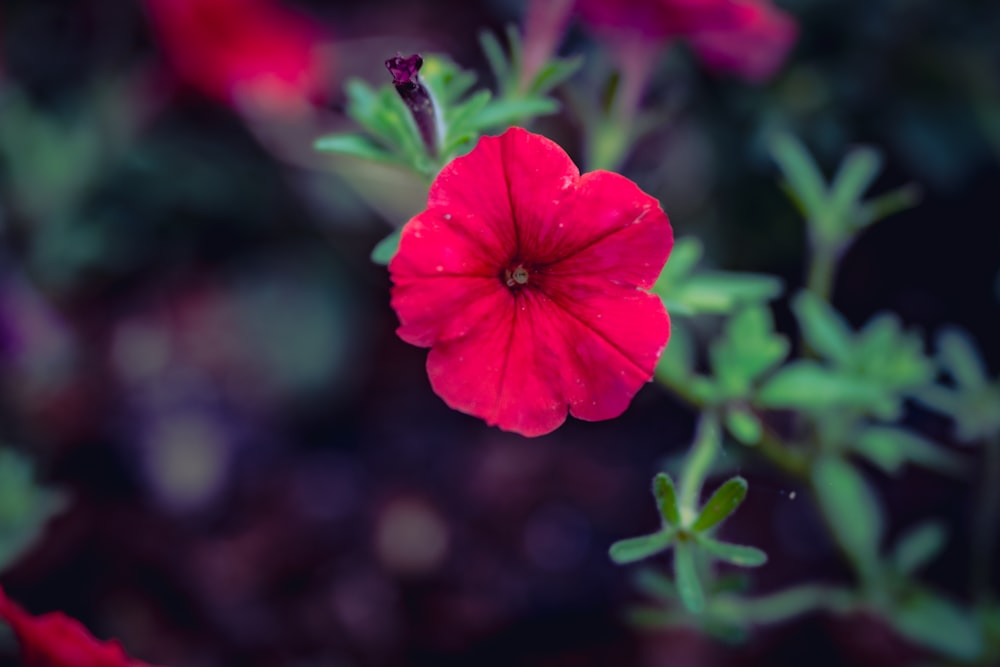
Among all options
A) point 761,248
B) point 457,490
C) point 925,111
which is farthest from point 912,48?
point 457,490

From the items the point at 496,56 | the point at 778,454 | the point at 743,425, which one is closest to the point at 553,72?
the point at 496,56

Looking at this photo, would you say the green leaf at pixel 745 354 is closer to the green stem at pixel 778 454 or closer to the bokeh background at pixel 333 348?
the green stem at pixel 778 454

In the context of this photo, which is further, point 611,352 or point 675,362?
point 675,362

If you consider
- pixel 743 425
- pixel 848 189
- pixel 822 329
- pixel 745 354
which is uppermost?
pixel 848 189

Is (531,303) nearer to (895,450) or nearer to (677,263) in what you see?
(677,263)

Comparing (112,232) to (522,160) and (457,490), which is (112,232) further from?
(522,160)

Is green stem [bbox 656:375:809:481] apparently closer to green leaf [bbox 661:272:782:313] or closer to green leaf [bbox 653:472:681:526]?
green leaf [bbox 661:272:782:313]
